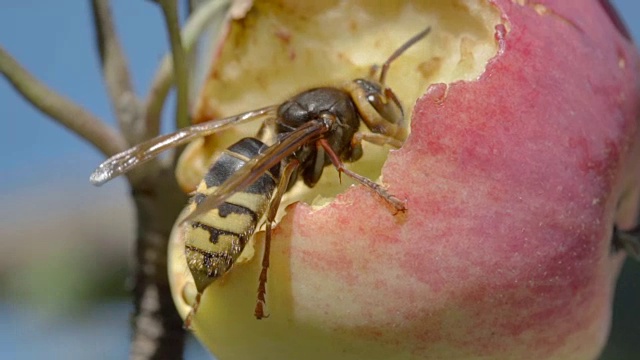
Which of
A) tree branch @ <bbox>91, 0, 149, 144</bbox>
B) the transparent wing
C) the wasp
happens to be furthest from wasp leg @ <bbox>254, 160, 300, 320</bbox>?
tree branch @ <bbox>91, 0, 149, 144</bbox>

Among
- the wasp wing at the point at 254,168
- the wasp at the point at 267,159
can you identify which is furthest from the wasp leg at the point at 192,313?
the wasp wing at the point at 254,168

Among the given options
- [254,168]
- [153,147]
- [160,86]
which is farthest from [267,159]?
[160,86]

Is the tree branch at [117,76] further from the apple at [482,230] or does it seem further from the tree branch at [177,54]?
the apple at [482,230]

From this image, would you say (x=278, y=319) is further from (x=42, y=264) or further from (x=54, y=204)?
(x=54, y=204)

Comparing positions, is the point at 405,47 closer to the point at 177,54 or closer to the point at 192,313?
the point at 177,54

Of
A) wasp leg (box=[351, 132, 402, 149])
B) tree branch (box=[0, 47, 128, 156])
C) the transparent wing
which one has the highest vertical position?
wasp leg (box=[351, 132, 402, 149])

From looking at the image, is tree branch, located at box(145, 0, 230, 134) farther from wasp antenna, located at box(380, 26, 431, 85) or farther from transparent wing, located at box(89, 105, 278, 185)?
wasp antenna, located at box(380, 26, 431, 85)
